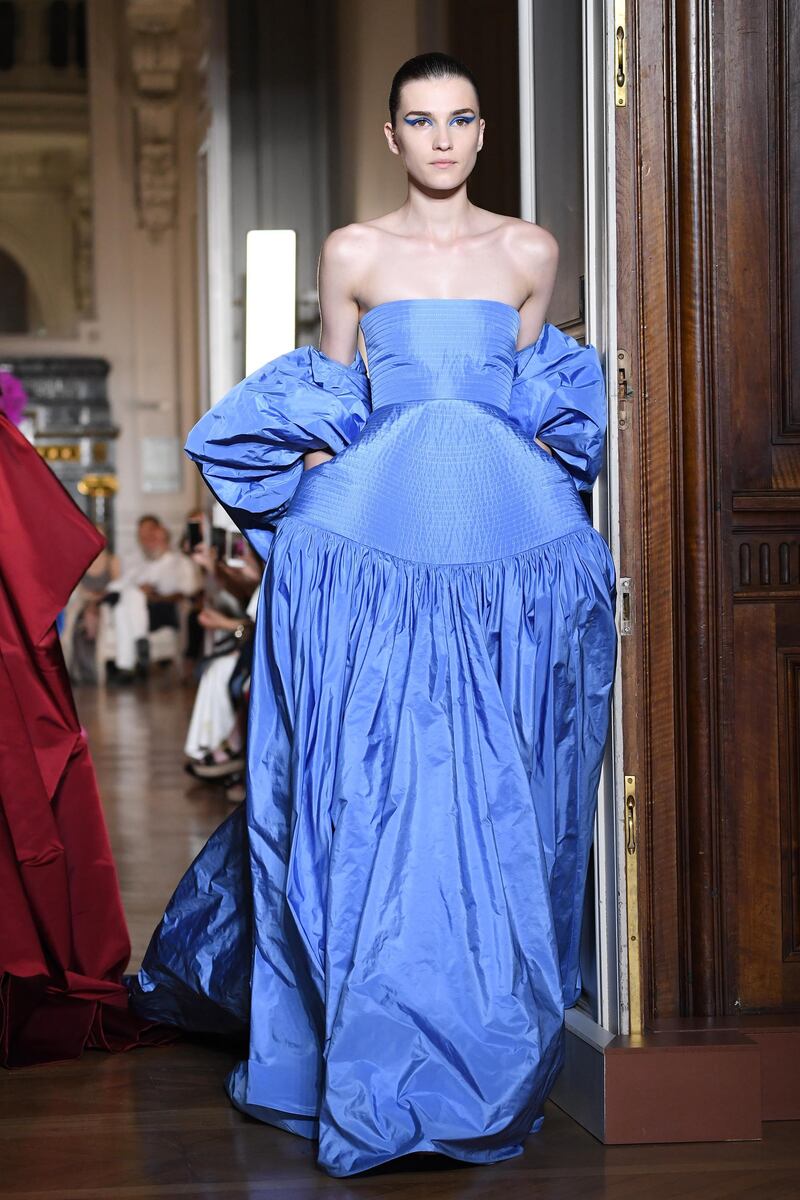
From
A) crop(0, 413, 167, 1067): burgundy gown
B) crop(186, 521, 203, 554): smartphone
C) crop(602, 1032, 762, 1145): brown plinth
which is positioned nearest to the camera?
crop(602, 1032, 762, 1145): brown plinth

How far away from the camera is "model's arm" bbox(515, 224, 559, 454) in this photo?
2531mm

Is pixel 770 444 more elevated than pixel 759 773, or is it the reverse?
pixel 770 444

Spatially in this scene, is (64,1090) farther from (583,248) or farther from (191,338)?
(191,338)

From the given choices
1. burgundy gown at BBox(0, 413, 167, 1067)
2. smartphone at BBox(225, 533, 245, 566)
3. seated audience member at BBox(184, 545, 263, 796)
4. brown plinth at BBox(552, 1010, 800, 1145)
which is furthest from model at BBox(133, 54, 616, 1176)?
seated audience member at BBox(184, 545, 263, 796)

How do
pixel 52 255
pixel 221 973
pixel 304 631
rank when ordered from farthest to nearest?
pixel 52 255, pixel 221 973, pixel 304 631

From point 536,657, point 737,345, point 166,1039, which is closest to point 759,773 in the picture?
point 536,657

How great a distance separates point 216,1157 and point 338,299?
56.5 inches

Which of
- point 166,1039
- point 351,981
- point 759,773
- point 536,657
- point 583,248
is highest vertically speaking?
point 583,248

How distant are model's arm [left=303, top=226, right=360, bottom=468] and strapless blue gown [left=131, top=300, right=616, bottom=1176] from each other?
0.03 meters

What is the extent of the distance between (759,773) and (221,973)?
3.55 ft

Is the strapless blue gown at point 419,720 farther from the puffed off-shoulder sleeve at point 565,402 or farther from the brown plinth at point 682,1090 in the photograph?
the brown plinth at point 682,1090

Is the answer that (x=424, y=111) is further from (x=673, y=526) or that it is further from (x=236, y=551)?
(x=236, y=551)

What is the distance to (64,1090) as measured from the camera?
8.73ft

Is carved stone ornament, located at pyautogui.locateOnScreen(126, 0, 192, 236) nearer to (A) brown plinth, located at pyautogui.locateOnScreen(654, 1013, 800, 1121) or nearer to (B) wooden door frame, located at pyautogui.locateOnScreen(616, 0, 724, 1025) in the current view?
(B) wooden door frame, located at pyautogui.locateOnScreen(616, 0, 724, 1025)
